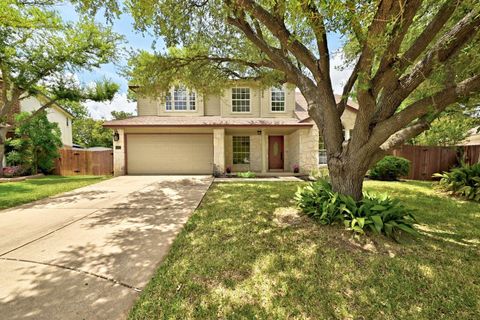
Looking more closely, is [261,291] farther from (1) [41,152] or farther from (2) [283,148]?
(1) [41,152]

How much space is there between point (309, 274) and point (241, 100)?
38.1 feet

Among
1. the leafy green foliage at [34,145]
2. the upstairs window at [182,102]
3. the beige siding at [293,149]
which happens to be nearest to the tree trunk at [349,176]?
the beige siding at [293,149]

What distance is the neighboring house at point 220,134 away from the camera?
10.9 m

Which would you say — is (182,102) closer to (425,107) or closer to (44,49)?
(44,49)

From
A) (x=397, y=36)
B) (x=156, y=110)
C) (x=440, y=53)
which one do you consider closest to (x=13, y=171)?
(x=156, y=110)

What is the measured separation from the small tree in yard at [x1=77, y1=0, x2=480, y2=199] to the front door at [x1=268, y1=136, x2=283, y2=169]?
22.0 feet

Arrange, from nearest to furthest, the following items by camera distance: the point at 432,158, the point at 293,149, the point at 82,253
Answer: the point at 82,253, the point at 432,158, the point at 293,149

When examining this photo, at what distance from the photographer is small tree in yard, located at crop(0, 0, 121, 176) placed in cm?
887

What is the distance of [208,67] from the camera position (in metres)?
7.43

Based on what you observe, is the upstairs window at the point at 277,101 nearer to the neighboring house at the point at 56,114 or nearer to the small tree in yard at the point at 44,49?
the small tree in yard at the point at 44,49

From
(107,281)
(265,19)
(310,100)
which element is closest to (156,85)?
(265,19)

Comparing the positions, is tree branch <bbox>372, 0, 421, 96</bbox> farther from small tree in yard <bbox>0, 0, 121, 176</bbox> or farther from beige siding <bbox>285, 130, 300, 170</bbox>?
small tree in yard <bbox>0, 0, 121, 176</bbox>

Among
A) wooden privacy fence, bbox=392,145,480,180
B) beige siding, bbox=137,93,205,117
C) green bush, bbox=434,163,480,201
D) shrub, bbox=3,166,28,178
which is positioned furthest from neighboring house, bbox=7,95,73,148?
wooden privacy fence, bbox=392,145,480,180

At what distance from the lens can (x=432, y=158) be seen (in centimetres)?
1001
